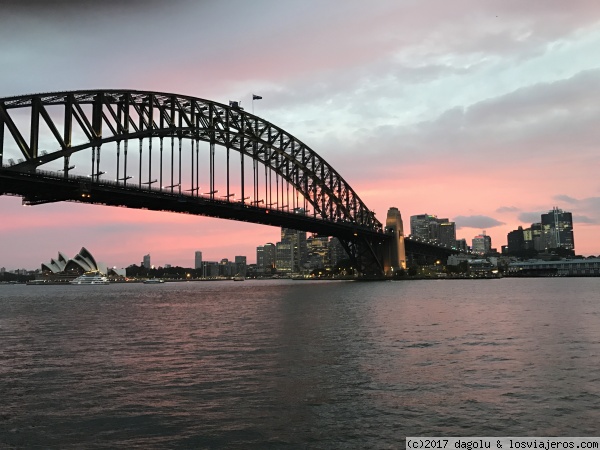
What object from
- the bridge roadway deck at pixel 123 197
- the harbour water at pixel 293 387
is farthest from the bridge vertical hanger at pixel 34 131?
the harbour water at pixel 293 387

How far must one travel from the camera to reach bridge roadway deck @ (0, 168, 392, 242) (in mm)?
60031

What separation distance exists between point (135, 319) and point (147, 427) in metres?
30.6

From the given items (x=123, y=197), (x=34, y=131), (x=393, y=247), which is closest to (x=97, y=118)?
(x=123, y=197)

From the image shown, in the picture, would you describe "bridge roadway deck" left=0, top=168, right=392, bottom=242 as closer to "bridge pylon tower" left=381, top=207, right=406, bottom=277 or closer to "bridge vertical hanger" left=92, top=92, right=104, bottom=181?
"bridge vertical hanger" left=92, top=92, right=104, bottom=181

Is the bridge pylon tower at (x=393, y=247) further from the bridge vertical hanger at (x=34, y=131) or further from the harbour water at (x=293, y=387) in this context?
the harbour water at (x=293, y=387)

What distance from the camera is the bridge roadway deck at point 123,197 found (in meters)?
60.0

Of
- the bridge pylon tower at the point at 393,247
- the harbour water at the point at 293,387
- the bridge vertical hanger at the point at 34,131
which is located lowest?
the harbour water at the point at 293,387

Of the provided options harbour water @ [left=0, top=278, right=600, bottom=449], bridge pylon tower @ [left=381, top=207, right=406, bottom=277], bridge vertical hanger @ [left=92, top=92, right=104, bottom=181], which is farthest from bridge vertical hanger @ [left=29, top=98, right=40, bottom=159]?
bridge pylon tower @ [left=381, top=207, right=406, bottom=277]

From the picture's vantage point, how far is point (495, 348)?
23.9 metres

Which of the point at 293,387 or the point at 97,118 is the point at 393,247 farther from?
the point at 293,387

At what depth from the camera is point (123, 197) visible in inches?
2817

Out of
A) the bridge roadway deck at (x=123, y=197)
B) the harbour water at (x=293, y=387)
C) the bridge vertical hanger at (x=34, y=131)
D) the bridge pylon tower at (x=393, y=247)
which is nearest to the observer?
the harbour water at (x=293, y=387)

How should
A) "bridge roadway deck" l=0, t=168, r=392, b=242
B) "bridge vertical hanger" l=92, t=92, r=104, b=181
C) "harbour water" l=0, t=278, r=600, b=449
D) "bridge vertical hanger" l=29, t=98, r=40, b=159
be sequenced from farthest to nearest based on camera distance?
"bridge vertical hanger" l=92, t=92, r=104, b=181, "bridge roadway deck" l=0, t=168, r=392, b=242, "bridge vertical hanger" l=29, t=98, r=40, b=159, "harbour water" l=0, t=278, r=600, b=449

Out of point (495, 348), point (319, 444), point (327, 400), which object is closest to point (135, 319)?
point (495, 348)
